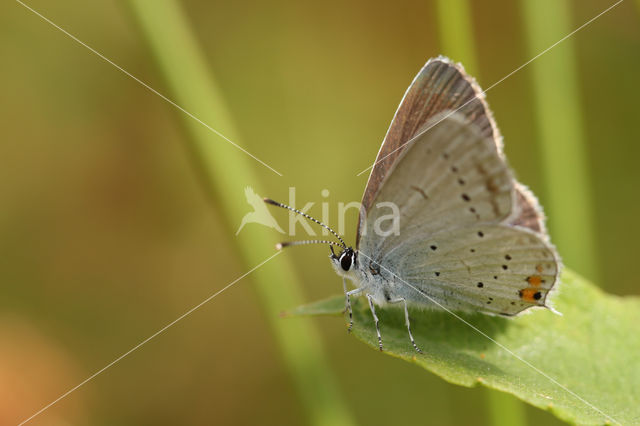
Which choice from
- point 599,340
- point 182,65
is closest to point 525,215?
point 599,340

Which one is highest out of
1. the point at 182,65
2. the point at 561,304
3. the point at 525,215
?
the point at 182,65

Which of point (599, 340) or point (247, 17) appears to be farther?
point (247, 17)

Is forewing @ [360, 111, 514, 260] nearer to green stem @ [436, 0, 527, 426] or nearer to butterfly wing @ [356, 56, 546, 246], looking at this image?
butterfly wing @ [356, 56, 546, 246]

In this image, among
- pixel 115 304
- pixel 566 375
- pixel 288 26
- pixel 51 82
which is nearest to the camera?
pixel 566 375

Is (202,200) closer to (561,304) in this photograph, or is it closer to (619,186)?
(561,304)

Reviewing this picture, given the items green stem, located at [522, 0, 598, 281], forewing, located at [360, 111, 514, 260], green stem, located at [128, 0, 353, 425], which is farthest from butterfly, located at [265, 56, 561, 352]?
green stem, located at [522, 0, 598, 281]

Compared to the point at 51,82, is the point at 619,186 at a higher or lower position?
lower

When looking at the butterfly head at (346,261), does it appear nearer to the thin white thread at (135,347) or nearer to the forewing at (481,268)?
the forewing at (481,268)
